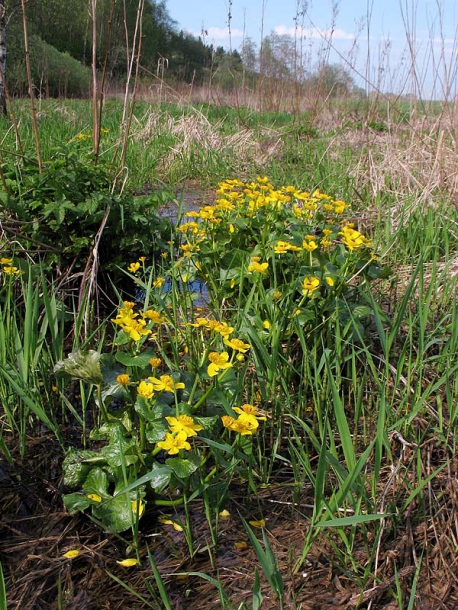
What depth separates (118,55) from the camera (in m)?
11.3

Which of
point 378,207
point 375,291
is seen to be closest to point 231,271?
point 375,291

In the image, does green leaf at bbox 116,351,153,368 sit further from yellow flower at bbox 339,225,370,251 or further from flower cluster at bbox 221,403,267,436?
yellow flower at bbox 339,225,370,251

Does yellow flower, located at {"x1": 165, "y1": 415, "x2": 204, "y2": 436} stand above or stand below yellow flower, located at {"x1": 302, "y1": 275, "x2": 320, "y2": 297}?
below

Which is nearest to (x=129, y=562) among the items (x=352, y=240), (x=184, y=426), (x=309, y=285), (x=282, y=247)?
(x=184, y=426)

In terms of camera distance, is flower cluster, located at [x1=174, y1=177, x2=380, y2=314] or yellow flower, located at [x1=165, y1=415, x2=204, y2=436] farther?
flower cluster, located at [x1=174, y1=177, x2=380, y2=314]

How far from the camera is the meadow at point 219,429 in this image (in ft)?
3.65

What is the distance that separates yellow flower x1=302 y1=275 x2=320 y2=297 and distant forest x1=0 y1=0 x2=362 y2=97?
3.26 ft

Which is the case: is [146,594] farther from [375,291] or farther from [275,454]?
[375,291]

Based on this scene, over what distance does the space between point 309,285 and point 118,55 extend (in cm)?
1122

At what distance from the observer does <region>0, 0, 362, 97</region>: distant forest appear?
479 centimetres

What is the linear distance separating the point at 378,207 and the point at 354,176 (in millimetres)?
808

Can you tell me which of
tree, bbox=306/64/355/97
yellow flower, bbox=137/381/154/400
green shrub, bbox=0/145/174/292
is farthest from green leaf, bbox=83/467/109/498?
tree, bbox=306/64/355/97

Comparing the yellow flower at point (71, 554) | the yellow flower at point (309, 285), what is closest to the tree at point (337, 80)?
the yellow flower at point (309, 285)

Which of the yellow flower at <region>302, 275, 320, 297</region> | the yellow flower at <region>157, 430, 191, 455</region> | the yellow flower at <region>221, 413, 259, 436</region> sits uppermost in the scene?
the yellow flower at <region>302, 275, 320, 297</region>
